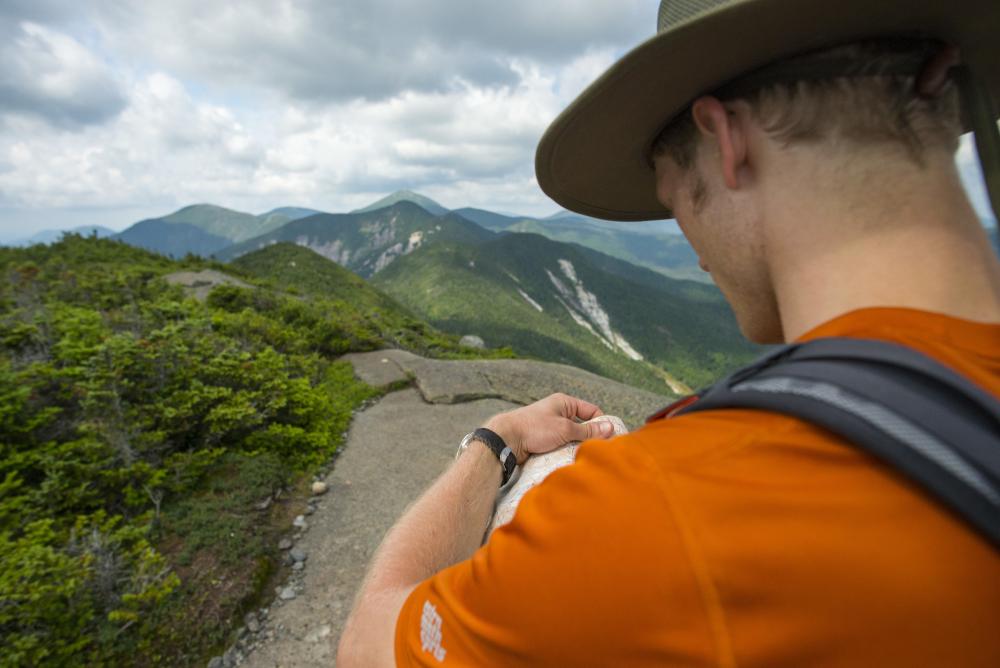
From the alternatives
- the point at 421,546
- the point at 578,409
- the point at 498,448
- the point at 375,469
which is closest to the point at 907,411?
the point at 421,546

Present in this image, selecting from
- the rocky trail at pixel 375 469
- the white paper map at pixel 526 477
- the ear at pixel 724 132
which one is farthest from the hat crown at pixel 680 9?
the rocky trail at pixel 375 469

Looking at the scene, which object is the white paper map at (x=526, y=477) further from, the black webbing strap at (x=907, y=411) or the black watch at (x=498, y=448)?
the black webbing strap at (x=907, y=411)

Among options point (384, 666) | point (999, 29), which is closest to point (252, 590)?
point (384, 666)

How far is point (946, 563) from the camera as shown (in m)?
0.60

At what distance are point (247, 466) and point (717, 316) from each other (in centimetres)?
17858

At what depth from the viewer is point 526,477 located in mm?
1751

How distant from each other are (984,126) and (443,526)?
1615 mm

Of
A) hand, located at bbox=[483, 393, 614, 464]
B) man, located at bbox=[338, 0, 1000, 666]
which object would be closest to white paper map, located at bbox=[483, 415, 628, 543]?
hand, located at bbox=[483, 393, 614, 464]

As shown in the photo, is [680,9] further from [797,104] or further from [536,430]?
[536,430]

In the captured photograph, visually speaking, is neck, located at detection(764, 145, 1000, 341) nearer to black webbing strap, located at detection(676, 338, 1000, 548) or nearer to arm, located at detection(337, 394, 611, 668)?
black webbing strap, located at detection(676, 338, 1000, 548)

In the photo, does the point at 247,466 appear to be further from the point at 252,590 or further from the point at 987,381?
the point at 987,381

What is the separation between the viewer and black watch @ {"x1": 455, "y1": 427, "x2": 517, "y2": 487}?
5.71 feet

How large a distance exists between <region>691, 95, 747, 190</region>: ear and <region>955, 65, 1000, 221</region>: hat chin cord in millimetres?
439

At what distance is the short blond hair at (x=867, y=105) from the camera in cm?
96
